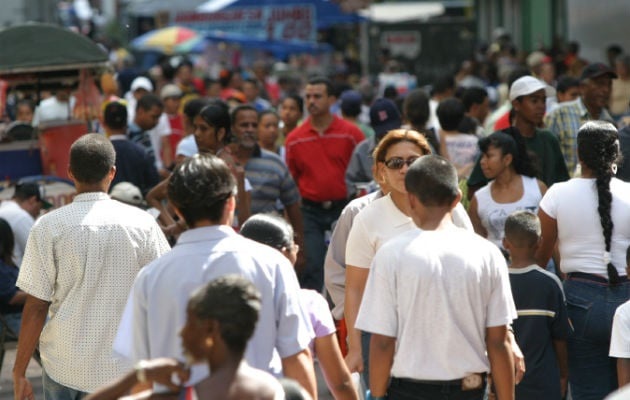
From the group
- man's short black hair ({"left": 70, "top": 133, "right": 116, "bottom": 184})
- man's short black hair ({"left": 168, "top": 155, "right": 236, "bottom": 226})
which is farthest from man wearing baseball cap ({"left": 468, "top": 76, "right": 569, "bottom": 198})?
man's short black hair ({"left": 168, "top": 155, "right": 236, "bottom": 226})

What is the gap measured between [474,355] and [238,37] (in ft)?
71.6

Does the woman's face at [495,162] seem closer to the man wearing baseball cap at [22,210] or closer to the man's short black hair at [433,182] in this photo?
the man's short black hair at [433,182]

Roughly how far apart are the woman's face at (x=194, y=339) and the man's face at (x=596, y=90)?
274 inches

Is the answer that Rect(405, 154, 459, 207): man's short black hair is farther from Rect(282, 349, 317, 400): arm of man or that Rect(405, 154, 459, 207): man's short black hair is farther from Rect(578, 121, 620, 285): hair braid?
Rect(578, 121, 620, 285): hair braid

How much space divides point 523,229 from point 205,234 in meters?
2.88

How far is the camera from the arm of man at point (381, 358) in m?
4.96

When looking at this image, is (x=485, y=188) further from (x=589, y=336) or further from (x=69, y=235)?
(x=69, y=235)

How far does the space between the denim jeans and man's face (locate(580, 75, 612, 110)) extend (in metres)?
5.59

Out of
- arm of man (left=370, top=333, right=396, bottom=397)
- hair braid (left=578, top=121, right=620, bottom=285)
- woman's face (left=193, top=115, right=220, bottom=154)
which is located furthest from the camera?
woman's face (left=193, top=115, right=220, bottom=154)

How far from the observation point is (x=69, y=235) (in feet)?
18.7

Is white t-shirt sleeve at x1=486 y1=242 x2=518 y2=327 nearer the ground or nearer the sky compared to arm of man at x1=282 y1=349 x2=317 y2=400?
nearer the sky

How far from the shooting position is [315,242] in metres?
10.5

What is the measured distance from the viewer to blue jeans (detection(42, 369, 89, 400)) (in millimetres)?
5781

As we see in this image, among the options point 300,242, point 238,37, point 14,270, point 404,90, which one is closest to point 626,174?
point 300,242
